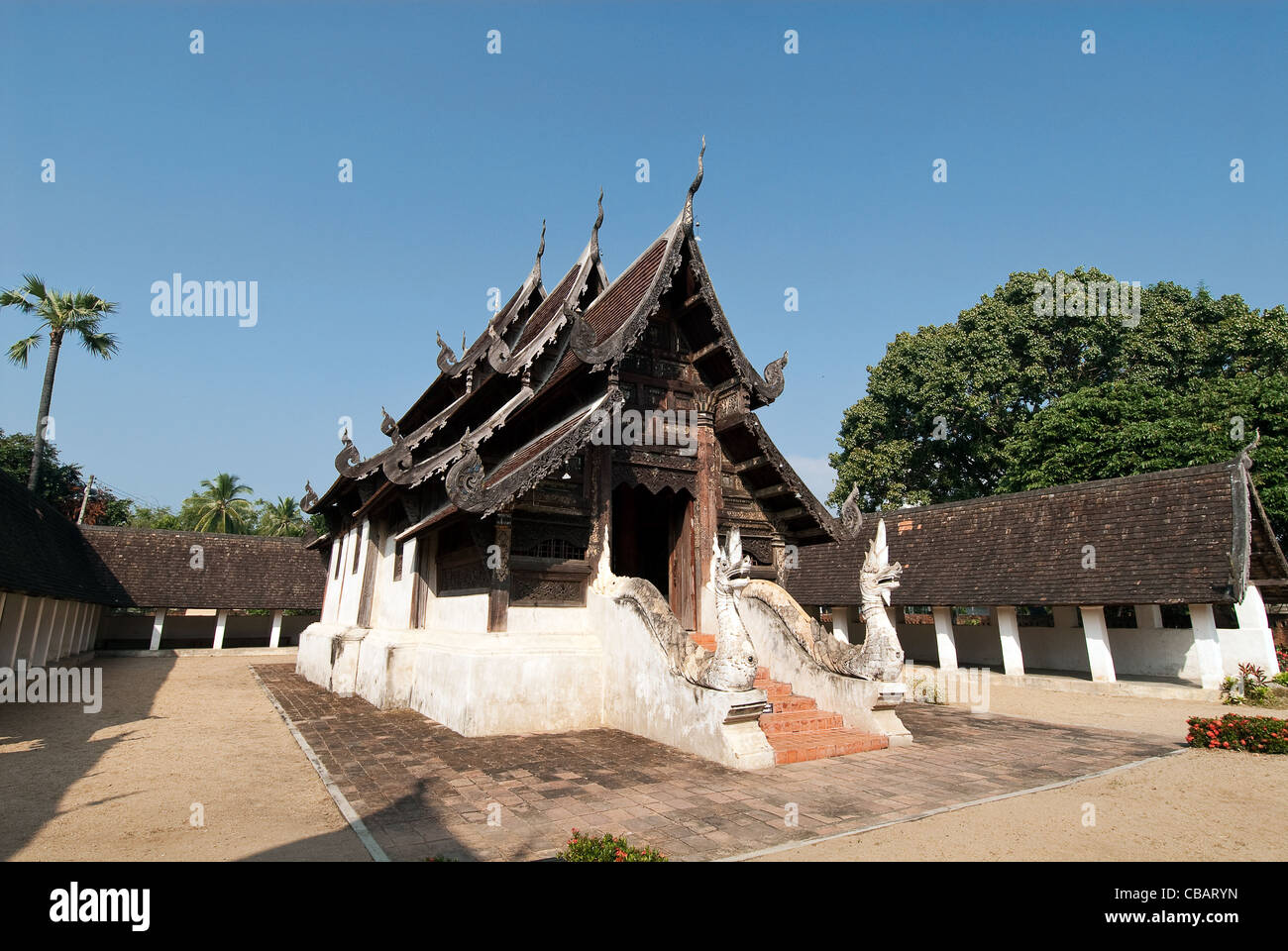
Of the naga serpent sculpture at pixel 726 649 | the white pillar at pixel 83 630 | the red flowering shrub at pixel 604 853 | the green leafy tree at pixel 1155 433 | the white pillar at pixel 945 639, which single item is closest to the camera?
the red flowering shrub at pixel 604 853

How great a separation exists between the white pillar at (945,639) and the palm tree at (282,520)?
49.6m

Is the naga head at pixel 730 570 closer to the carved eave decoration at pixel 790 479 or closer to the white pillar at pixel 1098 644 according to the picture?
the carved eave decoration at pixel 790 479

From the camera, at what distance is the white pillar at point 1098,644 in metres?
14.2

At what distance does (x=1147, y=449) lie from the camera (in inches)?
860

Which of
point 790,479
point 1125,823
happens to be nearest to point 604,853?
point 1125,823

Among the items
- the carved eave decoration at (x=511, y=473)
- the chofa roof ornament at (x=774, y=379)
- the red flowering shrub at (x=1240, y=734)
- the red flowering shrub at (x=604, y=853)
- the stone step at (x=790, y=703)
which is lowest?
the red flowering shrub at (x=1240, y=734)

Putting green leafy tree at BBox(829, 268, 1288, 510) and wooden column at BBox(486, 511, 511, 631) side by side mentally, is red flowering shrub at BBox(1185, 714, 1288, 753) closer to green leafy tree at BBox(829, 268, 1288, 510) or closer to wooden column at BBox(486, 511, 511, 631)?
wooden column at BBox(486, 511, 511, 631)

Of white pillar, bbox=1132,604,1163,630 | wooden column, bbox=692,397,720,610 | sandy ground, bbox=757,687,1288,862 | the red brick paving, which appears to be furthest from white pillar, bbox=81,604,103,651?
white pillar, bbox=1132,604,1163,630

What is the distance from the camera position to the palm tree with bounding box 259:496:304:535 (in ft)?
176

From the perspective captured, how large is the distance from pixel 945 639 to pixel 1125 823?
42.4ft

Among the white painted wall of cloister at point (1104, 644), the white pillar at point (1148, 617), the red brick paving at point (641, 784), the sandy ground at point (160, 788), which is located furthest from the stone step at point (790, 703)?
the white pillar at point (1148, 617)

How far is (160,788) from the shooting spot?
258 inches
